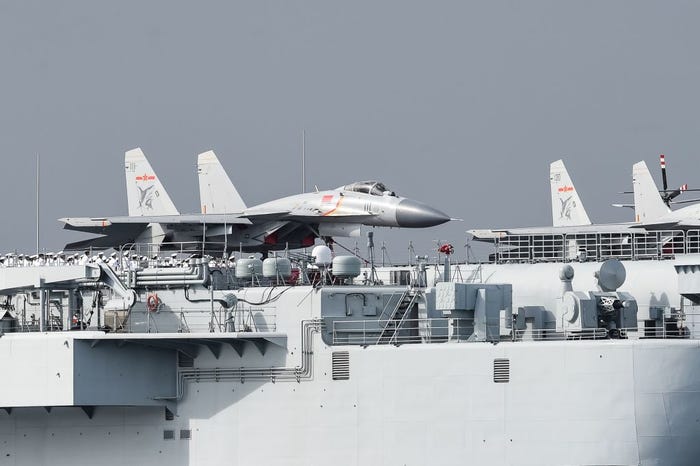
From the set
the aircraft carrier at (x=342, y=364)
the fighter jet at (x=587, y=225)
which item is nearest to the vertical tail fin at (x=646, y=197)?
the fighter jet at (x=587, y=225)

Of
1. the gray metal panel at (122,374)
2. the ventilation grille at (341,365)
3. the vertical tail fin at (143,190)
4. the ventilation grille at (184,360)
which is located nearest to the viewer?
the ventilation grille at (341,365)

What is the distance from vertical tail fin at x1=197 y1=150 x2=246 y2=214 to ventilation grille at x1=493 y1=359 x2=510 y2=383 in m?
31.3

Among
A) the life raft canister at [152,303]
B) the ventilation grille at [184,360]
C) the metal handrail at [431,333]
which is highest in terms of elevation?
the life raft canister at [152,303]

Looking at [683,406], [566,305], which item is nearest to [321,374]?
[566,305]

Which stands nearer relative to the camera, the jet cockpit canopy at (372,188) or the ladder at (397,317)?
the ladder at (397,317)

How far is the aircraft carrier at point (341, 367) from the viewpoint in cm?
3038

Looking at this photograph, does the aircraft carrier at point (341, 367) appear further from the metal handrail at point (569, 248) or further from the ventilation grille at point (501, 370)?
the metal handrail at point (569, 248)

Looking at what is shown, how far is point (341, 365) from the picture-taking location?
32344 millimetres

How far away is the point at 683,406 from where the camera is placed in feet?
98.0

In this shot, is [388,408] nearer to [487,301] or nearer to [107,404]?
[487,301]

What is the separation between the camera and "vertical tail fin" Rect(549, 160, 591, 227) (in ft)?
218

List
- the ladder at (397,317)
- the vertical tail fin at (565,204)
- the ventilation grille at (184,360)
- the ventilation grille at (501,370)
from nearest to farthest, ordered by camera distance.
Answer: the ventilation grille at (501,370), the ladder at (397,317), the ventilation grille at (184,360), the vertical tail fin at (565,204)

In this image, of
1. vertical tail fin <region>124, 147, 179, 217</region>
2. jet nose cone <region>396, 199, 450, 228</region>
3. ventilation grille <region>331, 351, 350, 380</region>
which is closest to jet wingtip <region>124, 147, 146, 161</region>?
Answer: vertical tail fin <region>124, 147, 179, 217</region>

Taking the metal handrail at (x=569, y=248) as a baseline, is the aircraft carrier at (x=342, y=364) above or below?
below
